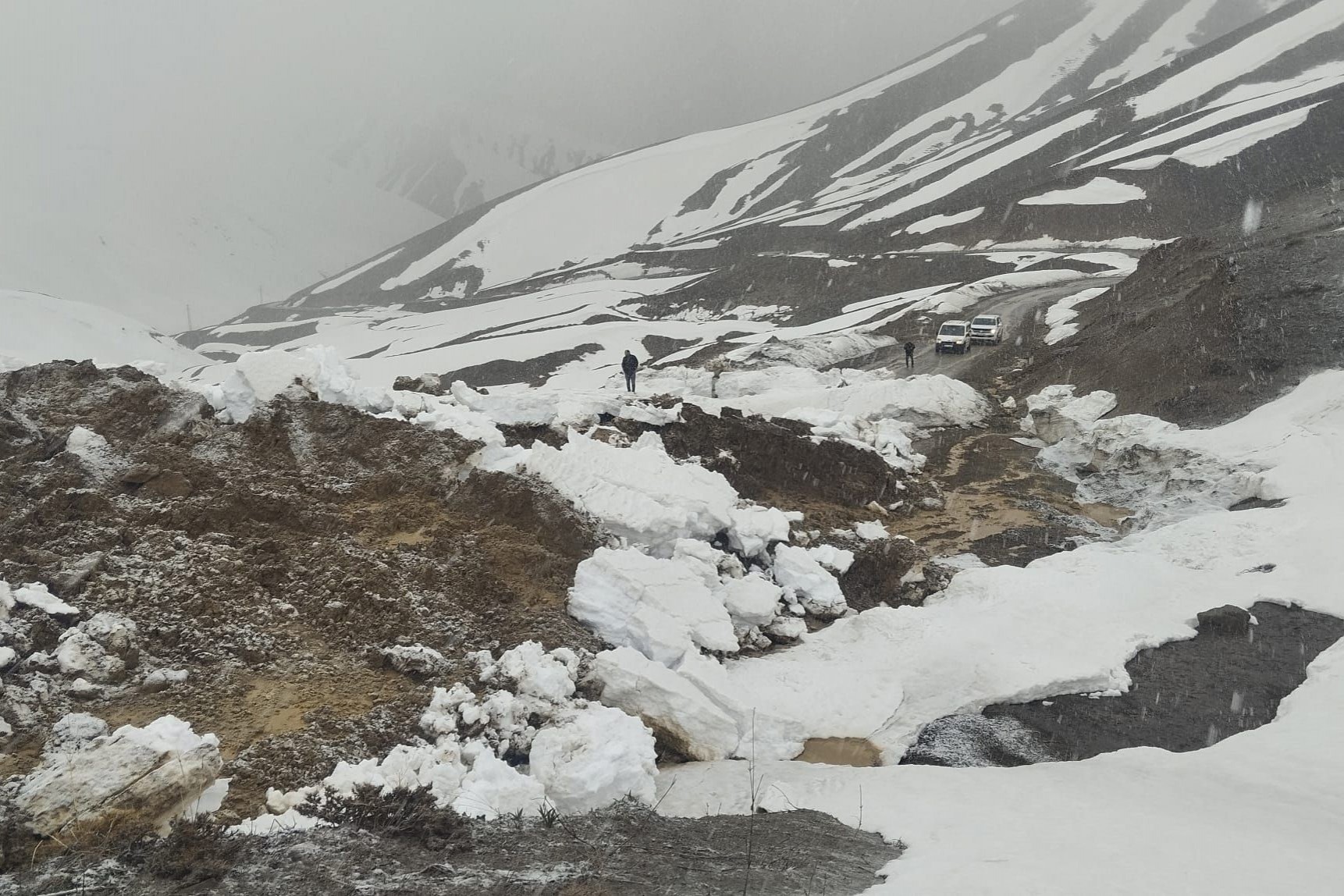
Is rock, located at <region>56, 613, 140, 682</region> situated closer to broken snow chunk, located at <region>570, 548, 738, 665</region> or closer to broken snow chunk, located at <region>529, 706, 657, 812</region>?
broken snow chunk, located at <region>529, 706, 657, 812</region>

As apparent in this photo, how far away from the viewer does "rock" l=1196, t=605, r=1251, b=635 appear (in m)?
7.61

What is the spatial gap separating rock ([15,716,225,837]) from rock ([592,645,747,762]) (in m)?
2.81

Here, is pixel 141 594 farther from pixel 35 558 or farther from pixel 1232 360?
pixel 1232 360

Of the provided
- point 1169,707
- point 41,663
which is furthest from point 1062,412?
point 41,663

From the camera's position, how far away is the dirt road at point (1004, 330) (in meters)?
24.9

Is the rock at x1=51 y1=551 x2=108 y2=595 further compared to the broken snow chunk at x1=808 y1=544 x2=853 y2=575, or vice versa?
the broken snow chunk at x1=808 y1=544 x2=853 y2=575

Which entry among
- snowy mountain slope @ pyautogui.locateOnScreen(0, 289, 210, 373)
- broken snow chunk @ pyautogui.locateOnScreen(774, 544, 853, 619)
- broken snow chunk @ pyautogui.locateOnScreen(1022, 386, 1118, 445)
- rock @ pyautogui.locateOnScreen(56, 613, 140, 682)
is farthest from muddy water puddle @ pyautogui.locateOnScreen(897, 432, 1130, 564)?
snowy mountain slope @ pyautogui.locateOnScreen(0, 289, 210, 373)

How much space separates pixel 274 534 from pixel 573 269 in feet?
224

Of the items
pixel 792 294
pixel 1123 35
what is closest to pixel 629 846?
pixel 792 294

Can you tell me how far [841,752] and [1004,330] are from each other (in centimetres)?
2545

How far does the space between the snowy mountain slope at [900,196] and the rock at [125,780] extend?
2813cm

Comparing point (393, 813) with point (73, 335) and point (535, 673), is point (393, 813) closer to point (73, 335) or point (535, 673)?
point (535, 673)

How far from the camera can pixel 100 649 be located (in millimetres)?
5445

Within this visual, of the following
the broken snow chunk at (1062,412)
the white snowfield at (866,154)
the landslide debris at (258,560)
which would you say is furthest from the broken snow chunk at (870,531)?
the white snowfield at (866,154)
